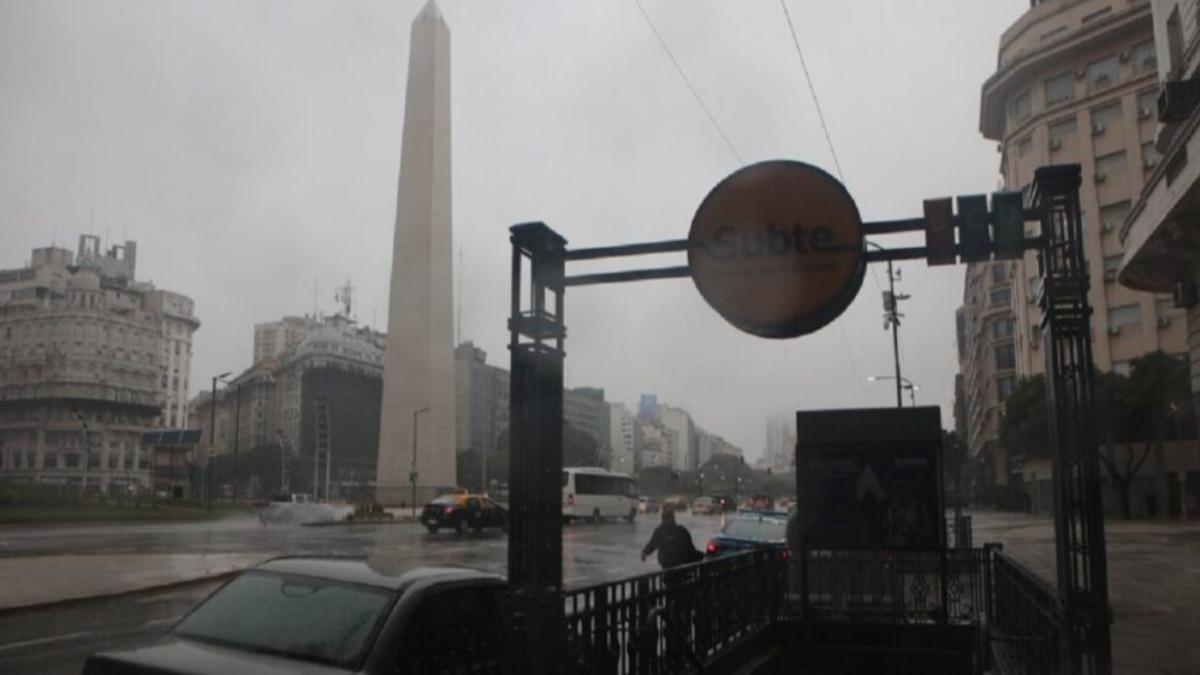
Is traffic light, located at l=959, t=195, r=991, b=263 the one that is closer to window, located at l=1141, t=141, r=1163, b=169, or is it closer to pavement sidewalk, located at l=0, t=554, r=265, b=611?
pavement sidewalk, located at l=0, t=554, r=265, b=611

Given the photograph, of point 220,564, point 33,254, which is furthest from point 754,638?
point 33,254

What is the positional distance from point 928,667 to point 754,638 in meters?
2.53

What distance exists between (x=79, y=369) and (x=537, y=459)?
311 feet

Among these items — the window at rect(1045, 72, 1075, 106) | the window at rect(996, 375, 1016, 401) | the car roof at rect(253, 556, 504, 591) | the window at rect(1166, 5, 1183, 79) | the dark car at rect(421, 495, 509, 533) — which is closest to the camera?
the car roof at rect(253, 556, 504, 591)

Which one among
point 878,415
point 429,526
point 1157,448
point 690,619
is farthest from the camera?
point 1157,448

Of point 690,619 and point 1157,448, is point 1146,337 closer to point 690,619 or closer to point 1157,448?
point 1157,448

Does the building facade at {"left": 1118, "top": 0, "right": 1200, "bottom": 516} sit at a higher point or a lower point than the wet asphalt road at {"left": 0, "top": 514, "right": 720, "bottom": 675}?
higher

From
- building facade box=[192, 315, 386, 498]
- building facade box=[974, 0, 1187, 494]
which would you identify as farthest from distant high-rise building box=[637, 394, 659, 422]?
building facade box=[974, 0, 1187, 494]

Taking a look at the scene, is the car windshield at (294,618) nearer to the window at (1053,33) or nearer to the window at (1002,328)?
the window at (1053,33)

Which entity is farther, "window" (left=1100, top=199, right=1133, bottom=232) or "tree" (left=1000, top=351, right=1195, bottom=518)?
"window" (left=1100, top=199, right=1133, bottom=232)

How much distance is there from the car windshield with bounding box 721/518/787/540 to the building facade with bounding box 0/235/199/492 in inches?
1851

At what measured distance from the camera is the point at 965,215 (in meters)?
6.03

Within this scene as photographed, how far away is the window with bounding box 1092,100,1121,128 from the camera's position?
62.2 metres

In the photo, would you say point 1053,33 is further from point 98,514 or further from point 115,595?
point 115,595
